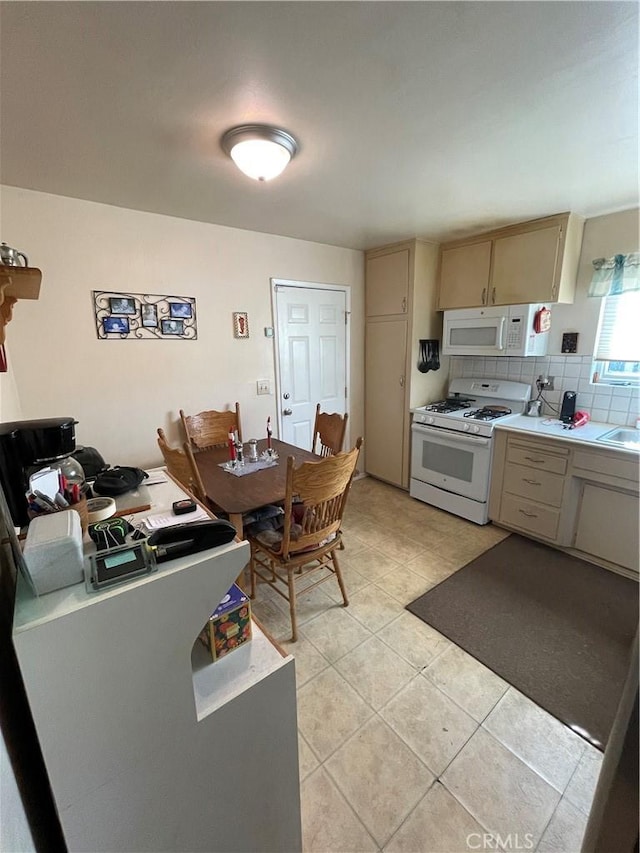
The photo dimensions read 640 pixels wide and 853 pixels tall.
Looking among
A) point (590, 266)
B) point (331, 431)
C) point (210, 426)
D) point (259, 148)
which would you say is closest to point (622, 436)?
point (590, 266)

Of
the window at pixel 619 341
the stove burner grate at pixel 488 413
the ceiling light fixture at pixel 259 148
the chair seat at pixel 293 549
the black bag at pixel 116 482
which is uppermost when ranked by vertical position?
the ceiling light fixture at pixel 259 148

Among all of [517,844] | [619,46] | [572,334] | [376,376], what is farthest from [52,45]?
[572,334]

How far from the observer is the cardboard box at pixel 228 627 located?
92 cm

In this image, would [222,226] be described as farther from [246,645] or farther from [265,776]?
[265,776]

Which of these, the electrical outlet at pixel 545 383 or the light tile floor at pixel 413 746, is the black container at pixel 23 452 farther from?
the electrical outlet at pixel 545 383

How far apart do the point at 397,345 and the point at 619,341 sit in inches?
66.4

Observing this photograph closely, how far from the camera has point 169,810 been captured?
0.82 metres

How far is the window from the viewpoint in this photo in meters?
2.57

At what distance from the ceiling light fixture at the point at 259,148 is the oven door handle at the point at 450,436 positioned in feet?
7.55

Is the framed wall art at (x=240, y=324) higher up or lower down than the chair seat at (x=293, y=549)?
higher up

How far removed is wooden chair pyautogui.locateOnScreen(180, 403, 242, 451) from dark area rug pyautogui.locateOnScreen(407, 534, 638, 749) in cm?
181

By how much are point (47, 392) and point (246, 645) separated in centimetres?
203

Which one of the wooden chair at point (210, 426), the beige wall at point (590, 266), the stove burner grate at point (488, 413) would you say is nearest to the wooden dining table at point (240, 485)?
the wooden chair at point (210, 426)

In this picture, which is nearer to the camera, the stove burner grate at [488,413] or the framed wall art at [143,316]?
the framed wall art at [143,316]
